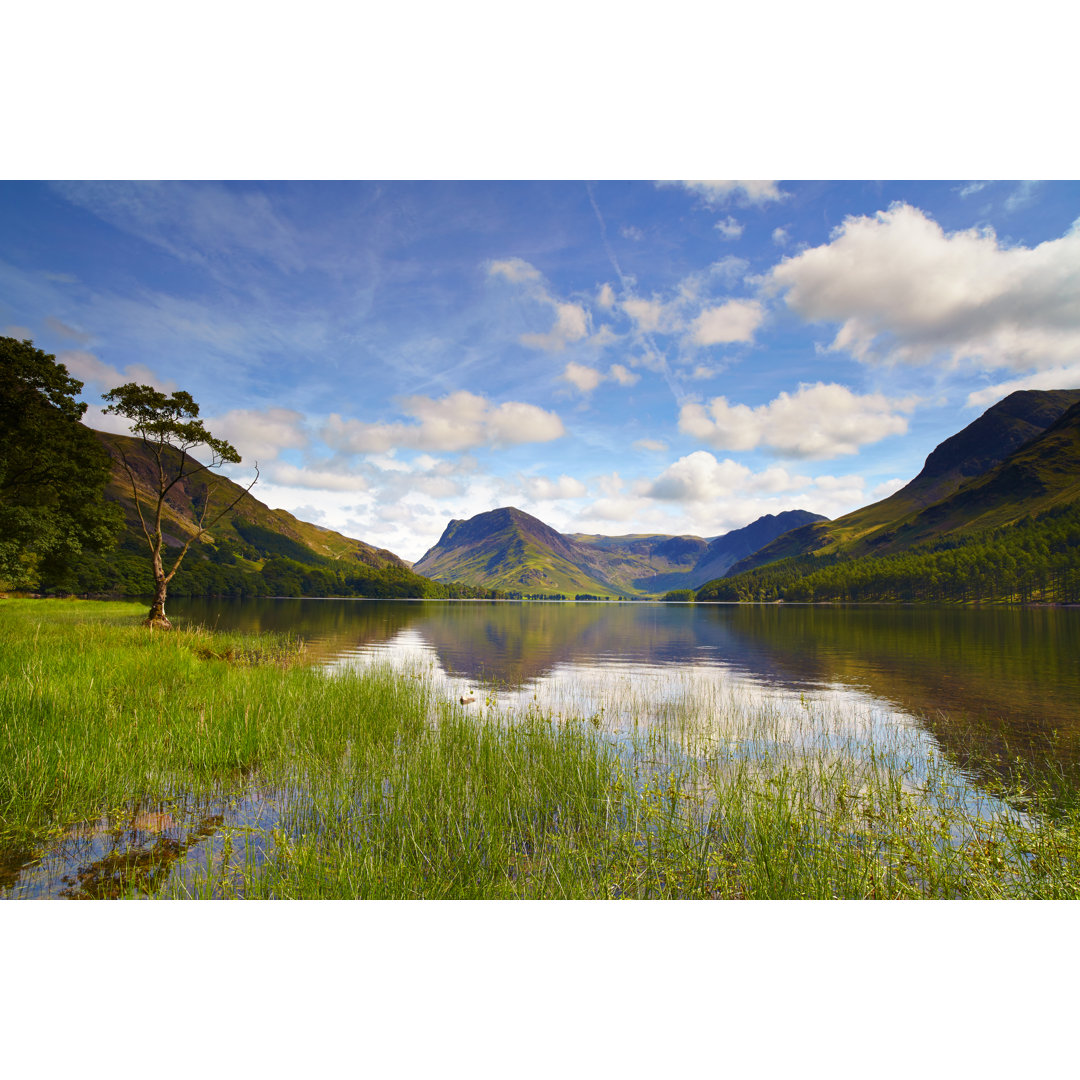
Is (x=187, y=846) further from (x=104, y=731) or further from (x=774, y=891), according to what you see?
(x=774, y=891)

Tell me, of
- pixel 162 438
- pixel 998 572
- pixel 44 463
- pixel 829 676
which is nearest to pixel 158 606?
pixel 162 438

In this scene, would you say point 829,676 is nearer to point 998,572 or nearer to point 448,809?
point 448,809

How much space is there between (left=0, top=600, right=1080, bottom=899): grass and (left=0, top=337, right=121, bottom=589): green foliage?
2058 centimetres

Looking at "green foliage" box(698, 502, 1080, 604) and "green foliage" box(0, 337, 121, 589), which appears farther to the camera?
"green foliage" box(698, 502, 1080, 604)

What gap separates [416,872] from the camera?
628 cm

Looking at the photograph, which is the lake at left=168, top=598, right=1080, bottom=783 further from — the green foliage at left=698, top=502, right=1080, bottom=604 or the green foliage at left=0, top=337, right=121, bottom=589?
the green foliage at left=698, top=502, right=1080, bottom=604

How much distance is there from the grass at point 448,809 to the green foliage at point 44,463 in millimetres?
20582

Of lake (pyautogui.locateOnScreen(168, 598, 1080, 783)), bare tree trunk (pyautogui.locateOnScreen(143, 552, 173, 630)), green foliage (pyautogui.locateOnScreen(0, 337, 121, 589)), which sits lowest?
lake (pyautogui.locateOnScreen(168, 598, 1080, 783))

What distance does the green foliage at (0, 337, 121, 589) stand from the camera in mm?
27859

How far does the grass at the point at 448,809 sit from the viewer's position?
6148mm

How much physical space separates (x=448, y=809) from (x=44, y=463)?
116 feet

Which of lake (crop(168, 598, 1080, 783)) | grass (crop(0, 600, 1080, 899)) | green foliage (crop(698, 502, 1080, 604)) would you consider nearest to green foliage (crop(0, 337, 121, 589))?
lake (crop(168, 598, 1080, 783))

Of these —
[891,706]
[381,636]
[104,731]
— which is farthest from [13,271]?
[381,636]

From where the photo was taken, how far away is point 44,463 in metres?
29.8
